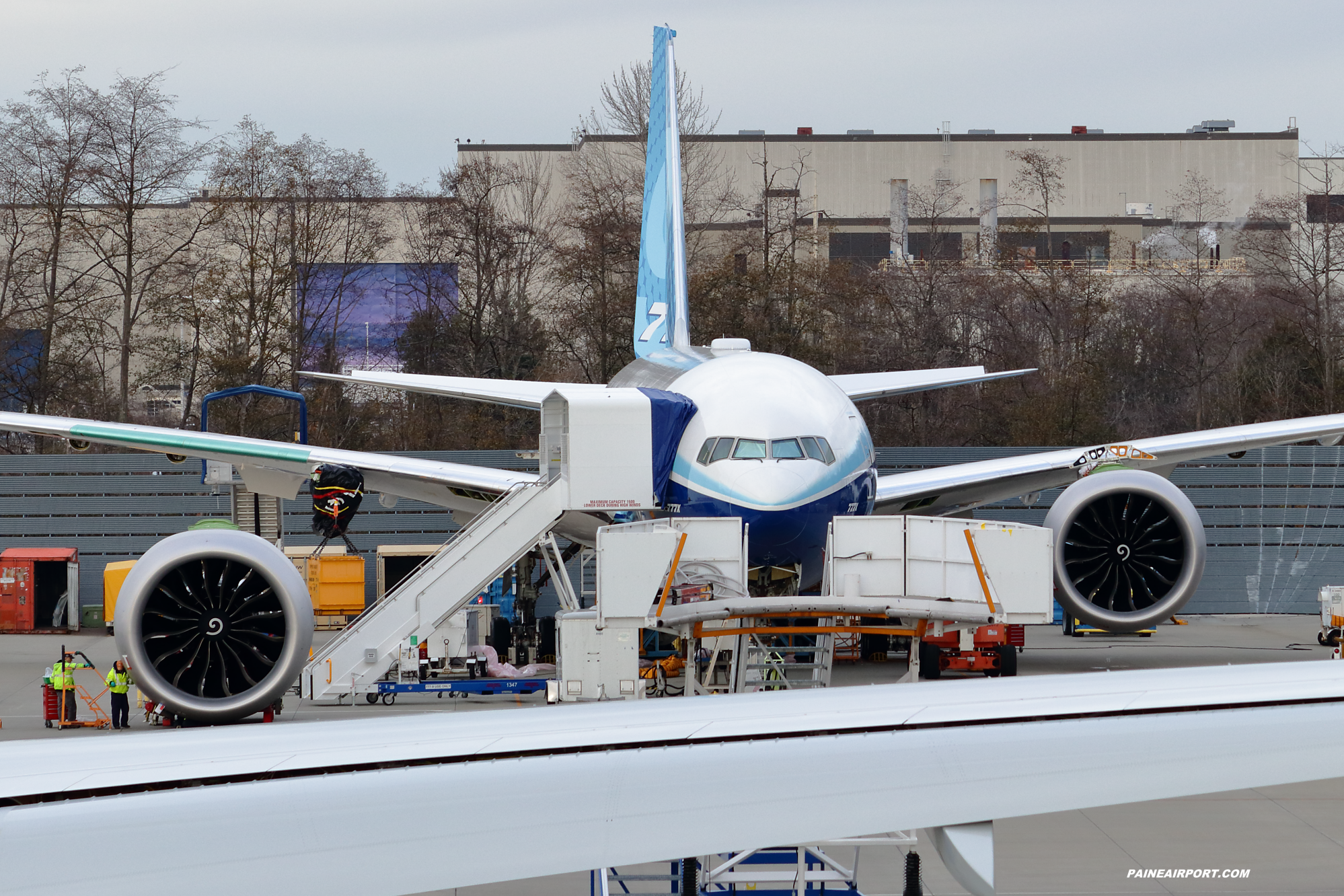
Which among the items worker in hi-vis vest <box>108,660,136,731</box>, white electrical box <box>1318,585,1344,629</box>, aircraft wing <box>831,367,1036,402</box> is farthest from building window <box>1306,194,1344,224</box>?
worker in hi-vis vest <box>108,660,136,731</box>

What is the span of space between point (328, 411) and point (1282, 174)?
176 ft

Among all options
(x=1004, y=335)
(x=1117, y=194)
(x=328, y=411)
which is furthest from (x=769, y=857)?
Result: (x=1117, y=194)

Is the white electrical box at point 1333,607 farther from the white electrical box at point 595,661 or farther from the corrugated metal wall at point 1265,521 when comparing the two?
the white electrical box at point 595,661

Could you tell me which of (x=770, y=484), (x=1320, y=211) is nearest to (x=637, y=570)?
(x=770, y=484)

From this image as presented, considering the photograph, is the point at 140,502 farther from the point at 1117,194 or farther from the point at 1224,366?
the point at 1117,194

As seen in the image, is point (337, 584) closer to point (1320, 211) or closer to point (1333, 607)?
point (1333, 607)

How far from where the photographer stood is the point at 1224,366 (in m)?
46.8

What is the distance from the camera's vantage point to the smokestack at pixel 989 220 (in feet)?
177

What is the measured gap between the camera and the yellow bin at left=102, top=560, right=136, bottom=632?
1045 inches

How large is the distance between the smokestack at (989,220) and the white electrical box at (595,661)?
129 feet

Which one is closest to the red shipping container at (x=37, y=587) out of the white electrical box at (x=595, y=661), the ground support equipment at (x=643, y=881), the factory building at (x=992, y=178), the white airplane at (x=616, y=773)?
the white electrical box at (x=595, y=661)

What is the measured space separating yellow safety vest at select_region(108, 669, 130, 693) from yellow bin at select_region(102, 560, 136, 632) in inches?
408

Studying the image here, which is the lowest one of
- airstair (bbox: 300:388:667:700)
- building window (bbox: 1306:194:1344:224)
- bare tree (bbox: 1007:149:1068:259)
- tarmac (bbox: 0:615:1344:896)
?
tarmac (bbox: 0:615:1344:896)

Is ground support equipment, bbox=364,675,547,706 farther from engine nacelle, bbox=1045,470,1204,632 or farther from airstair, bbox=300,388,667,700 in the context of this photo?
engine nacelle, bbox=1045,470,1204,632
